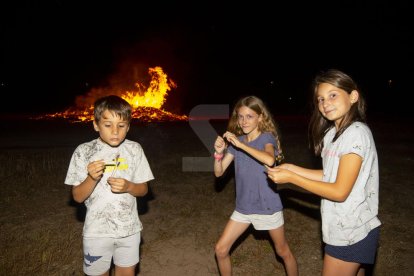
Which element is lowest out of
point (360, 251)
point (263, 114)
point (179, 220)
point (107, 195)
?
point (179, 220)

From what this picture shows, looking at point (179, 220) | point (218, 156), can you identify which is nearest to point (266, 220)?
point (218, 156)

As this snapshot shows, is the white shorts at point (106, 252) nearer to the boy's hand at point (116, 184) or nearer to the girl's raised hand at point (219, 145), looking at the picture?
the boy's hand at point (116, 184)

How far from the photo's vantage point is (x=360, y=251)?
7.89ft

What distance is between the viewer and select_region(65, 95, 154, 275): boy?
2.77m

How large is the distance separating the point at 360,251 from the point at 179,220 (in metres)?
3.87

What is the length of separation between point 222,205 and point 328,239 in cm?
408

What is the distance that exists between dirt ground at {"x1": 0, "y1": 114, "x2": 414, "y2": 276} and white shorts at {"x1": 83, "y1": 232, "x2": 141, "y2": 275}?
1430mm

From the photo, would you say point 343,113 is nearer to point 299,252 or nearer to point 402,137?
point 299,252

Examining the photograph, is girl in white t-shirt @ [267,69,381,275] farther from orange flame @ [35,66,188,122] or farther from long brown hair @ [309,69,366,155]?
orange flame @ [35,66,188,122]

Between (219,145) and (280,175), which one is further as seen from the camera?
(219,145)

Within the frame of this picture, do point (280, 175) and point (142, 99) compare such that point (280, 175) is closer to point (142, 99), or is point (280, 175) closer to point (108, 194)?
point (108, 194)

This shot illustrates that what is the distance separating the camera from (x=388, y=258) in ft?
14.7

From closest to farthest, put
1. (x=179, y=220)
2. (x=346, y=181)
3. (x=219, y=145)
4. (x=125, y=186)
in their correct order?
(x=346, y=181), (x=125, y=186), (x=219, y=145), (x=179, y=220)

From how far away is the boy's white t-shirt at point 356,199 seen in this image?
2348mm
